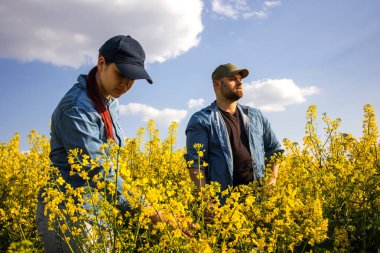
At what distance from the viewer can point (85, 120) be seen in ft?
7.13

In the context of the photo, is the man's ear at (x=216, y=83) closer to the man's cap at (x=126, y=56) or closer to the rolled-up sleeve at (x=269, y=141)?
the rolled-up sleeve at (x=269, y=141)

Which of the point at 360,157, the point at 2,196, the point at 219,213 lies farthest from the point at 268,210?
the point at 2,196

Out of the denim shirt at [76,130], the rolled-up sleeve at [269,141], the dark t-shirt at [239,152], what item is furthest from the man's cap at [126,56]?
the rolled-up sleeve at [269,141]

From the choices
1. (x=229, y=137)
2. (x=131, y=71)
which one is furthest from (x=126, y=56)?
(x=229, y=137)

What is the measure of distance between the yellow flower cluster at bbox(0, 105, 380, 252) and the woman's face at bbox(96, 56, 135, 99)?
1.16ft

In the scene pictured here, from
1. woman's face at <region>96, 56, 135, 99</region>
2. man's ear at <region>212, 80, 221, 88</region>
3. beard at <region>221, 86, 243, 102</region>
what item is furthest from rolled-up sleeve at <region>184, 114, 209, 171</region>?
woman's face at <region>96, 56, 135, 99</region>

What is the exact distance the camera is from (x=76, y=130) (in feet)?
6.99

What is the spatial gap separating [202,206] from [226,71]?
2359 mm

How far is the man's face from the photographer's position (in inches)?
157

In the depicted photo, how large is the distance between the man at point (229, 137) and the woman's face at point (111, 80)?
1.36 meters

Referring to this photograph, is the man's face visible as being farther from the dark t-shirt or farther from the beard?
the dark t-shirt

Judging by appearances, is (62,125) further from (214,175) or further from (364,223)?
(364,223)

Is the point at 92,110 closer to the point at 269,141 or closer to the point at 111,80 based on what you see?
the point at 111,80

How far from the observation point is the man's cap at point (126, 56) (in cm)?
227
